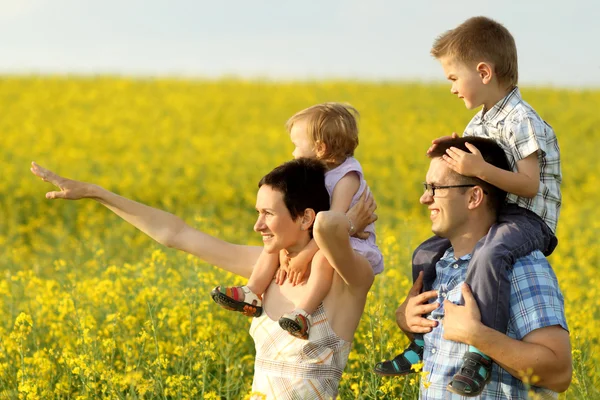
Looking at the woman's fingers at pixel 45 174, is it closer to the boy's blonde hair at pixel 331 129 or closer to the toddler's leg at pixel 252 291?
the toddler's leg at pixel 252 291

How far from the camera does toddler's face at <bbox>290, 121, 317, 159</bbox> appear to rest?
9.91 feet

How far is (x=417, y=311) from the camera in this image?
2.80 m

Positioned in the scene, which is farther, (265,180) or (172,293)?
(172,293)

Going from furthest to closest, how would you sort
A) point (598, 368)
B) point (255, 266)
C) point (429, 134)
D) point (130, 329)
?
1. point (429, 134)
2. point (130, 329)
3. point (598, 368)
4. point (255, 266)

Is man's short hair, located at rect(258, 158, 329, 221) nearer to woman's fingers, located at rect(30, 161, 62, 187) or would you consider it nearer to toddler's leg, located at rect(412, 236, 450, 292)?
toddler's leg, located at rect(412, 236, 450, 292)

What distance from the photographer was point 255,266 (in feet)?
10.3

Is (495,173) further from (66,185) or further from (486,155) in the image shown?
(66,185)

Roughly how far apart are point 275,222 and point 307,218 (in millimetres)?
114

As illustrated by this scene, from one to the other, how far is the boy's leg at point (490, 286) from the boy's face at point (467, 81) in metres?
0.48

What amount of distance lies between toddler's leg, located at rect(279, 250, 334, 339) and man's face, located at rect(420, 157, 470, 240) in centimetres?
40

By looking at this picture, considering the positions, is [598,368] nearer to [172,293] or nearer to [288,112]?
[172,293]

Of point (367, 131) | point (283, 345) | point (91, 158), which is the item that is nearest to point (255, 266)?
point (283, 345)

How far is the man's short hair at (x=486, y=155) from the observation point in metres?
2.68

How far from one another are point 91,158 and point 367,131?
619 cm
